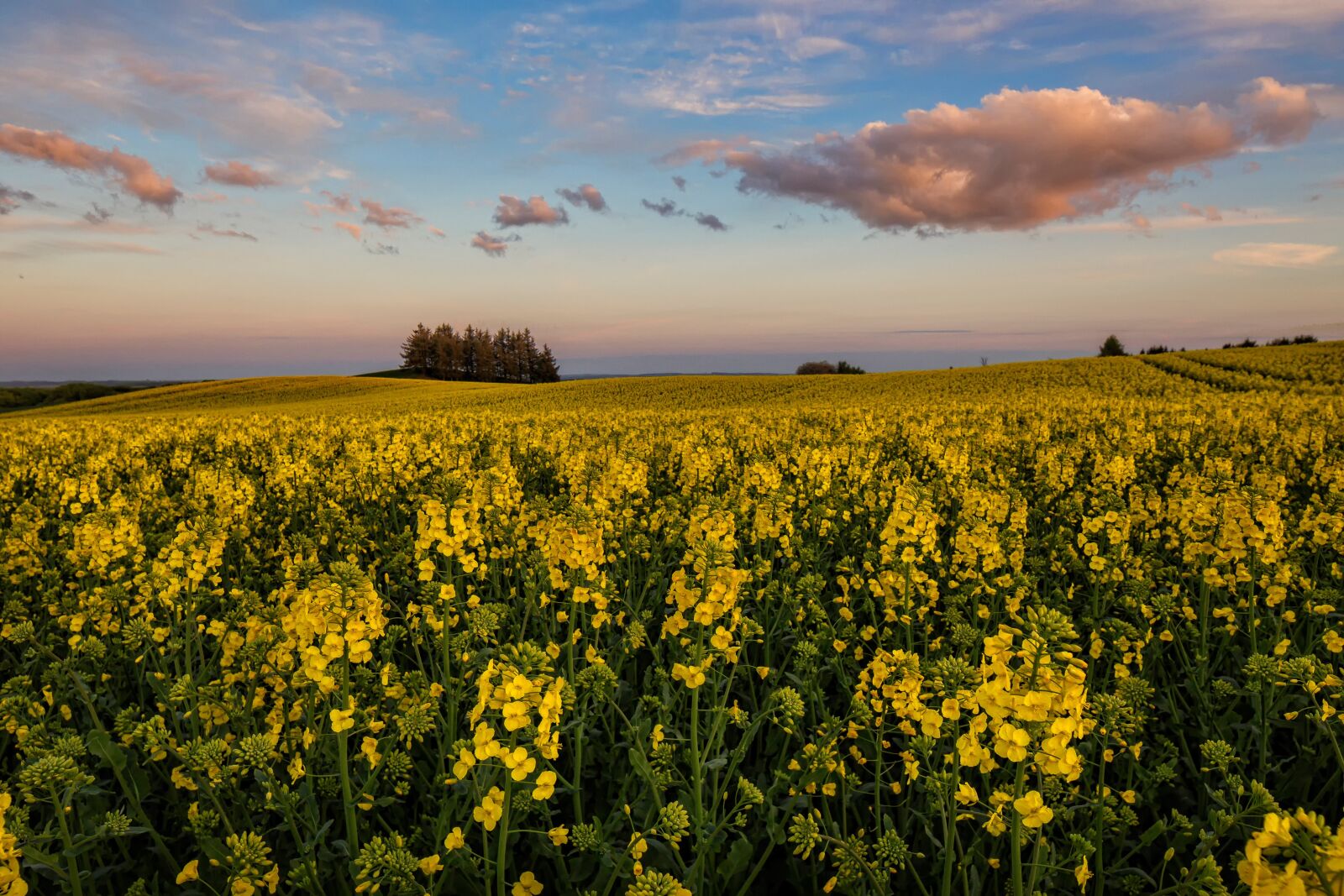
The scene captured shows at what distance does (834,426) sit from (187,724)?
13894 mm

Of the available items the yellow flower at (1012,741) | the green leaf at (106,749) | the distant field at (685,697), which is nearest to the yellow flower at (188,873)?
the distant field at (685,697)

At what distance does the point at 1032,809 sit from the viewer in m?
2.11

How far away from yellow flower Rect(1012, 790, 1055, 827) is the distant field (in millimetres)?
15

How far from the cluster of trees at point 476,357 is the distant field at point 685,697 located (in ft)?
348

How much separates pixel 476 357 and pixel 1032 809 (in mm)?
122345

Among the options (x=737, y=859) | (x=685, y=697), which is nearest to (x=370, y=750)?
(x=737, y=859)

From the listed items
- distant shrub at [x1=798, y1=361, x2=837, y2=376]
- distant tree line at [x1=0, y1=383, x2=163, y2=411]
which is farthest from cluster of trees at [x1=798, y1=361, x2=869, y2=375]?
distant tree line at [x1=0, y1=383, x2=163, y2=411]

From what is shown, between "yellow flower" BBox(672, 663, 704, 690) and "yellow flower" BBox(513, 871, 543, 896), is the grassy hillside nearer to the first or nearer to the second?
"yellow flower" BBox(672, 663, 704, 690)

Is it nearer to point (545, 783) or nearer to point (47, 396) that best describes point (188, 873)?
point (545, 783)

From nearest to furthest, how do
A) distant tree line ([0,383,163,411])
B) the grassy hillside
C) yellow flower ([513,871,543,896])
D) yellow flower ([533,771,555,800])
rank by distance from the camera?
yellow flower ([533,771,555,800]) → yellow flower ([513,871,543,896]) → the grassy hillside → distant tree line ([0,383,163,411])

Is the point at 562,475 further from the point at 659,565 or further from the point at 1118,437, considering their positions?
the point at 1118,437

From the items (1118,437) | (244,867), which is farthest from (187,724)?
(1118,437)

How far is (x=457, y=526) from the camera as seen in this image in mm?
3707

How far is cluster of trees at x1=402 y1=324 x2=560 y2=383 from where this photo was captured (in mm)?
113938
